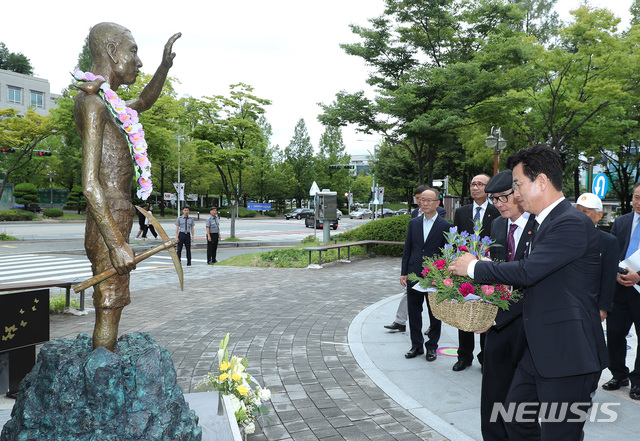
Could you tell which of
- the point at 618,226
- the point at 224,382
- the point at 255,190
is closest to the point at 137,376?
the point at 224,382

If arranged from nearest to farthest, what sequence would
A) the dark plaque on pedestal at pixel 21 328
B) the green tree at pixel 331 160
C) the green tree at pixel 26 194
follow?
1. the dark plaque on pedestal at pixel 21 328
2. the green tree at pixel 26 194
3. the green tree at pixel 331 160

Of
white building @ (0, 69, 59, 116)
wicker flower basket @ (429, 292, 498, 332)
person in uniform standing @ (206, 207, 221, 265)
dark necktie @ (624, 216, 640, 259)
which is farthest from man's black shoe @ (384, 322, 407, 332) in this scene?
white building @ (0, 69, 59, 116)

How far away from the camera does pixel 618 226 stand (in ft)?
16.2

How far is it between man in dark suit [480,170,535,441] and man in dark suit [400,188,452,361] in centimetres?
197

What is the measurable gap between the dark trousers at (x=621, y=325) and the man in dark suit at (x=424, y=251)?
1.75 metres

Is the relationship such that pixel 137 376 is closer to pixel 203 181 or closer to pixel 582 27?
pixel 582 27

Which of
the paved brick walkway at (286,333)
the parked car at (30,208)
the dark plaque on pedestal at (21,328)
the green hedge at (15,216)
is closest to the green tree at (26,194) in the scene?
the parked car at (30,208)

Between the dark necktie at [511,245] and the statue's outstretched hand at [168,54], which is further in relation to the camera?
the dark necktie at [511,245]

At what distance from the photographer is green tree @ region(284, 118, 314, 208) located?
58531 mm

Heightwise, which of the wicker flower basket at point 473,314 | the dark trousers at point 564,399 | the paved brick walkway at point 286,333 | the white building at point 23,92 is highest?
the white building at point 23,92

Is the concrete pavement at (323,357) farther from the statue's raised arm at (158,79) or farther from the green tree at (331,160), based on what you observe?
the green tree at (331,160)

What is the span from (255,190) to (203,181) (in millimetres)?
9331

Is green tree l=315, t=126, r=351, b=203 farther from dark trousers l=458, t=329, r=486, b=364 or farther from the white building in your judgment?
dark trousers l=458, t=329, r=486, b=364

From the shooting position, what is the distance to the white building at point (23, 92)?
173ft
